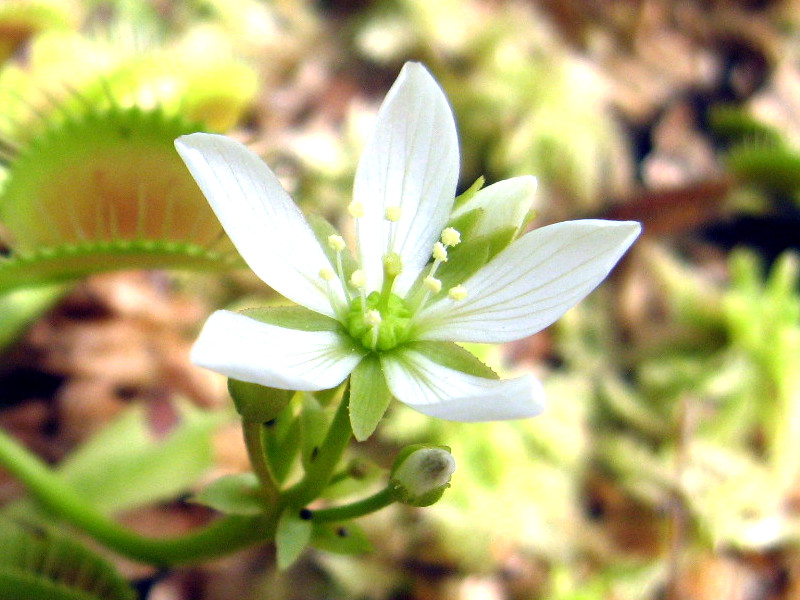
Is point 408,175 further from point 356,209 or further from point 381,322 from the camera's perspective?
point 381,322

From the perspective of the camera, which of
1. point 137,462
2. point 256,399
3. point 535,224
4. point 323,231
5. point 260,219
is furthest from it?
point 535,224

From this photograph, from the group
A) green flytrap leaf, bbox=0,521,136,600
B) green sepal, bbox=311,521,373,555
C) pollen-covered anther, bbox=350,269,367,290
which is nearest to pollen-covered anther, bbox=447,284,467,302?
pollen-covered anther, bbox=350,269,367,290

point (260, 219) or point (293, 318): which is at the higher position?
point (260, 219)

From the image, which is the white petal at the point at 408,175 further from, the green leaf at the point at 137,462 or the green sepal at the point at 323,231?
the green leaf at the point at 137,462

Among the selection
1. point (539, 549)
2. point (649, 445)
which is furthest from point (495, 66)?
point (539, 549)

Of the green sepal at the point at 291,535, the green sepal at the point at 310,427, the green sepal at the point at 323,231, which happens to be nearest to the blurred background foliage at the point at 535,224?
the green sepal at the point at 323,231

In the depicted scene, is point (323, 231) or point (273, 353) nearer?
point (273, 353)

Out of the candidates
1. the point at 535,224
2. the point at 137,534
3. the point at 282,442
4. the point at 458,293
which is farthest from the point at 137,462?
the point at 535,224

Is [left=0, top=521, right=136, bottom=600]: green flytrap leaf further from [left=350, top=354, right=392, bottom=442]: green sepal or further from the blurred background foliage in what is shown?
[left=350, top=354, right=392, bottom=442]: green sepal
